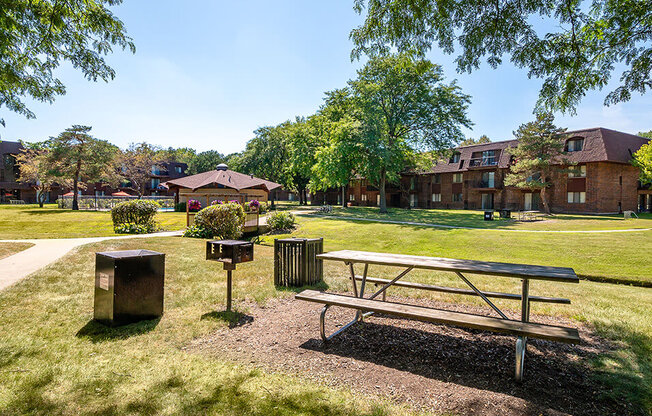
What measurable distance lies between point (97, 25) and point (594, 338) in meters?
8.80

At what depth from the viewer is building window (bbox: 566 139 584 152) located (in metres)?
36.8

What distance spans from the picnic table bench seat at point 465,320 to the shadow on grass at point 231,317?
1243 millimetres

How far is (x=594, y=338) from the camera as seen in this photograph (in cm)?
471

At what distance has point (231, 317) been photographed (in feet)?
17.6

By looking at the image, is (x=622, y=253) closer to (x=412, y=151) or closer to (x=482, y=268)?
(x=482, y=268)

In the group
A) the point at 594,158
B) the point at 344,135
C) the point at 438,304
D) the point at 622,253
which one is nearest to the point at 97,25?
the point at 438,304

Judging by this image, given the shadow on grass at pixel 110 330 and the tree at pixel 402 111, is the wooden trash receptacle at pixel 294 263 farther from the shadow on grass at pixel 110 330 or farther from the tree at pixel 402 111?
the tree at pixel 402 111

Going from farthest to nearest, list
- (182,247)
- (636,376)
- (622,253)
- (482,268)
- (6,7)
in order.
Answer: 1. (622,253)
2. (182,247)
3. (6,7)
4. (482,268)
5. (636,376)

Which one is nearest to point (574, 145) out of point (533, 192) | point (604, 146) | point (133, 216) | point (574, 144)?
point (574, 144)

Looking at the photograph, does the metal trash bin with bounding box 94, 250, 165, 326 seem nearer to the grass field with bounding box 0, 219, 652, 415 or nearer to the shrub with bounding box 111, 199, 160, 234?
the grass field with bounding box 0, 219, 652, 415

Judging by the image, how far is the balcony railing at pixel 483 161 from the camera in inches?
1713

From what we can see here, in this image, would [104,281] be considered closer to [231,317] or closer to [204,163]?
[231,317]

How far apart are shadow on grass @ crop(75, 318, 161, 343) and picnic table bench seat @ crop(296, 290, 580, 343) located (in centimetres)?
228

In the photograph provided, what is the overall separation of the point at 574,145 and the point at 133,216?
42.3 meters
